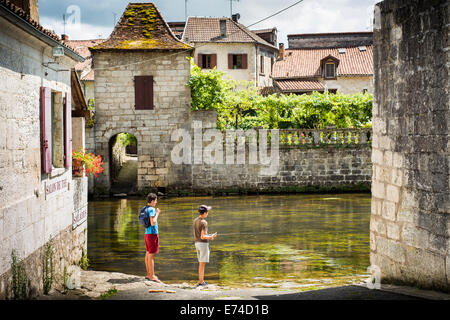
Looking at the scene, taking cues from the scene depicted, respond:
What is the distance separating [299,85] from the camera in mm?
43125

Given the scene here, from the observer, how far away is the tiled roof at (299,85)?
4247 centimetres

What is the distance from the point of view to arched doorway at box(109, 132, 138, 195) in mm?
25453

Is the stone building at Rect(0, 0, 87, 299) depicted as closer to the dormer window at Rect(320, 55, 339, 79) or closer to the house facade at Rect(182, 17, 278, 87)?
the house facade at Rect(182, 17, 278, 87)

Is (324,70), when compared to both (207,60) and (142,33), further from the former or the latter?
(142,33)

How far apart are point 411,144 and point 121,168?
24190 millimetres

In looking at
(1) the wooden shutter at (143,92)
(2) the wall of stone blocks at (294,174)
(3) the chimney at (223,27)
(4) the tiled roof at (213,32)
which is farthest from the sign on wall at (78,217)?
(3) the chimney at (223,27)

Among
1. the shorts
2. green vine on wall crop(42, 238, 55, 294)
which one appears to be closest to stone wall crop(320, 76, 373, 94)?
the shorts

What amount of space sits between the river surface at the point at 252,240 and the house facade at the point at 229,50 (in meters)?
21.3

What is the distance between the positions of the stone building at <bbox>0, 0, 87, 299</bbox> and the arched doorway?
14716 millimetres

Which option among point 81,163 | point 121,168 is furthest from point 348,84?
point 81,163

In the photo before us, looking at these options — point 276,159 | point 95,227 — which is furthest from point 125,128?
point 95,227

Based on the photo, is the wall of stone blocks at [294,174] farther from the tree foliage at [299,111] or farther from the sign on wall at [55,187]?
the sign on wall at [55,187]
